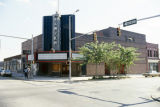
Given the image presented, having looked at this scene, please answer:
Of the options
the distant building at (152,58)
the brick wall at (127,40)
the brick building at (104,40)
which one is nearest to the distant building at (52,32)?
the brick building at (104,40)

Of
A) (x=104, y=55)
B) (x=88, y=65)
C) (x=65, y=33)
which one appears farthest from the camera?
(x=88, y=65)

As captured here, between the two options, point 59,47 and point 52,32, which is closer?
point 59,47

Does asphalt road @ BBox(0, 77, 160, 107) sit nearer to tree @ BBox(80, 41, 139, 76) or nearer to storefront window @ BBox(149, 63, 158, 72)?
tree @ BBox(80, 41, 139, 76)

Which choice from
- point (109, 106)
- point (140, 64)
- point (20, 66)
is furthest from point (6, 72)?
point (140, 64)

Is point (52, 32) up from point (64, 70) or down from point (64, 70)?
up

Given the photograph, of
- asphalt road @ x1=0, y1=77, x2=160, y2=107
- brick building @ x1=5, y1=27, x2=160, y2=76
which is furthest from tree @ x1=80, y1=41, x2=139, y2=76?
asphalt road @ x1=0, y1=77, x2=160, y2=107

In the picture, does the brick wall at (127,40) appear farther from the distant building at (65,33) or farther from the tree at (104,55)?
the tree at (104,55)

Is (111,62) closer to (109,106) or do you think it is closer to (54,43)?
(54,43)

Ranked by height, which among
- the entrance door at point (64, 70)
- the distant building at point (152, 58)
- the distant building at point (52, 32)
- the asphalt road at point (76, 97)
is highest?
the distant building at point (52, 32)

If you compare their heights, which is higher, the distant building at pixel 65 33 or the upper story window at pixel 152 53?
the distant building at pixel 65 33

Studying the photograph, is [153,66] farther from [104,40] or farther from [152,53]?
[104,40]

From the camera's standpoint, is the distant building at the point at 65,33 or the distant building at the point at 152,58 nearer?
the distant building at the point at 65,33

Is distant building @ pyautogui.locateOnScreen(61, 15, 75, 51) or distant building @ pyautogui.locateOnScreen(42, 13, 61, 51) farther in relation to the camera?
distant building @ pyautogui.locateOnScreen(61, 15, 75, 51)

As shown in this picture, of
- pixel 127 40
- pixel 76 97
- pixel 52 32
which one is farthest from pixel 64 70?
pixel 76 97
